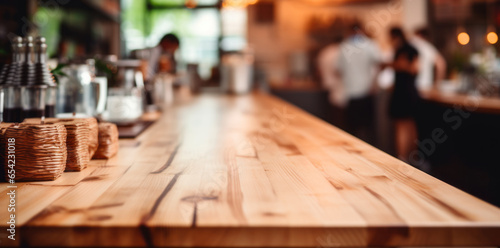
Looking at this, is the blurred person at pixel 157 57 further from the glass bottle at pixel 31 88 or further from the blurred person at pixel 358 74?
the blurred person at pixel 358 74

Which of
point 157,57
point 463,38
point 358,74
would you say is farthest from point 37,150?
point 463,38

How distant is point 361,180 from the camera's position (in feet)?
2.59

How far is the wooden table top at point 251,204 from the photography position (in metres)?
0.56

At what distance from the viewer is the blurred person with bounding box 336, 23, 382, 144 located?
4906 mm

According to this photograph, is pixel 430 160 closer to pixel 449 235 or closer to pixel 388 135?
pixel 388 135

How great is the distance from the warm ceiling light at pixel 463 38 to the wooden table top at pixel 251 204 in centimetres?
655

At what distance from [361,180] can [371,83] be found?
4469 millimetres

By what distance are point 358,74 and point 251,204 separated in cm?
453

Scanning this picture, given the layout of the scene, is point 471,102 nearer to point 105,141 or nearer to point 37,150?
point 105,141

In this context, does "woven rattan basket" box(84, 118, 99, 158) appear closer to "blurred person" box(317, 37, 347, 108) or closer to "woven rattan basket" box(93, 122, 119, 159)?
"woven rattan basket" box(93, 122, 119, 159)

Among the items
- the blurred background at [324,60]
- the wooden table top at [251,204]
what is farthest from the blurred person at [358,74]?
the wooden table top at [251,204]

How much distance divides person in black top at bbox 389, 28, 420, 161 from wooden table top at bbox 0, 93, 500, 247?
3183 mm

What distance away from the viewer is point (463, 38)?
6.78 metres

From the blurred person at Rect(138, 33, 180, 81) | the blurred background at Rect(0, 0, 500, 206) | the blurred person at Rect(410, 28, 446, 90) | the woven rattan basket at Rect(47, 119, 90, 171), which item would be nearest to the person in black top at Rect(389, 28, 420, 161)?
the blurred background at Rect(0, 0, 500, 206)
